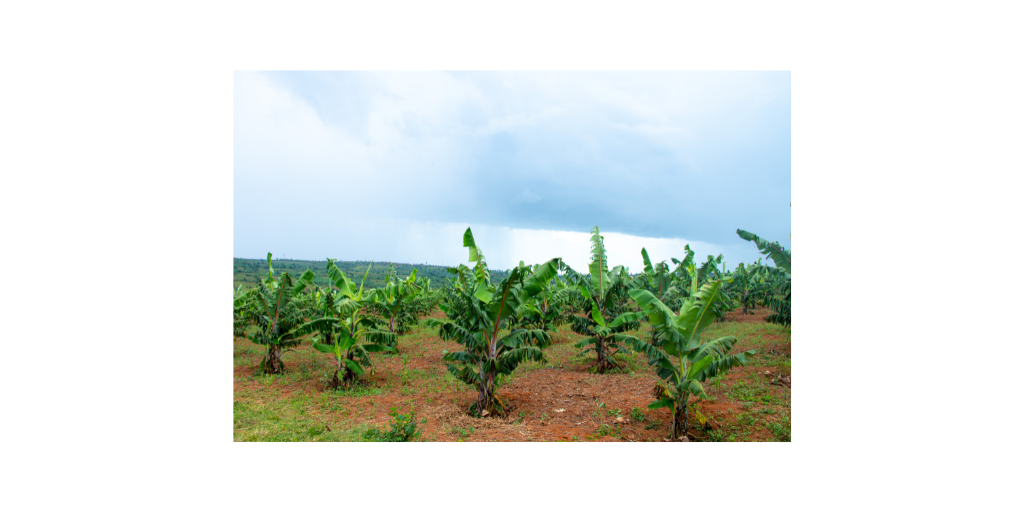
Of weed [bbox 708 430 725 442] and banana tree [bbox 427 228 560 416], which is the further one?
banana tree [bbox 427 228 560 416]

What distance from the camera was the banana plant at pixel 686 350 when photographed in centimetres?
436

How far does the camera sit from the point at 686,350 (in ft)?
14.8

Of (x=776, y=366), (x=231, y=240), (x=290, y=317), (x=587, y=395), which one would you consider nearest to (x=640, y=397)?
(x=587, y=395)

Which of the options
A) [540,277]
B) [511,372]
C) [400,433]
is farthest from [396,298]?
[540,277]

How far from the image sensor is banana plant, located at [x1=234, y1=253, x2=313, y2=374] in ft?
23.9

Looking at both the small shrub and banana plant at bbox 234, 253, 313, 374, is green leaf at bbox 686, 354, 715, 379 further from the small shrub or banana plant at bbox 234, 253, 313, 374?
banana plant at bbox 234, 253, 313, 374

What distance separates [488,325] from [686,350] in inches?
102

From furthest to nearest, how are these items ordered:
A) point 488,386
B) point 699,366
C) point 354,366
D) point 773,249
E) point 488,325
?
1. point 354,366
2. point 773,249
3. point 488,386
4. point 488,325
5. point 699,366

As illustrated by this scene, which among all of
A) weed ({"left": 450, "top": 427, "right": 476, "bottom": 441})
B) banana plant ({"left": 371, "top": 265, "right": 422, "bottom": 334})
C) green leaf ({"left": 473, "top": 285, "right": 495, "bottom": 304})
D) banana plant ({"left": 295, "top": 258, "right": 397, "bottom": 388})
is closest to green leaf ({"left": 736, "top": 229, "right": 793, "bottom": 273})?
green leaf ({"left": 473, "top": 285, "right": 495, "bottom": 304})

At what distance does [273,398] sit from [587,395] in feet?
18.1

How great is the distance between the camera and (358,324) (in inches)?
277

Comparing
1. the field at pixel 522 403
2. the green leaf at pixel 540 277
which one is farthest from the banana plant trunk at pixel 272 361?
the green leaf at pixel 540 277

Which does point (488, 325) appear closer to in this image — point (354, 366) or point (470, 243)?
point (470, 243)

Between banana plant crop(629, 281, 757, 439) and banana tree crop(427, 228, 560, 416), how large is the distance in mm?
1469
